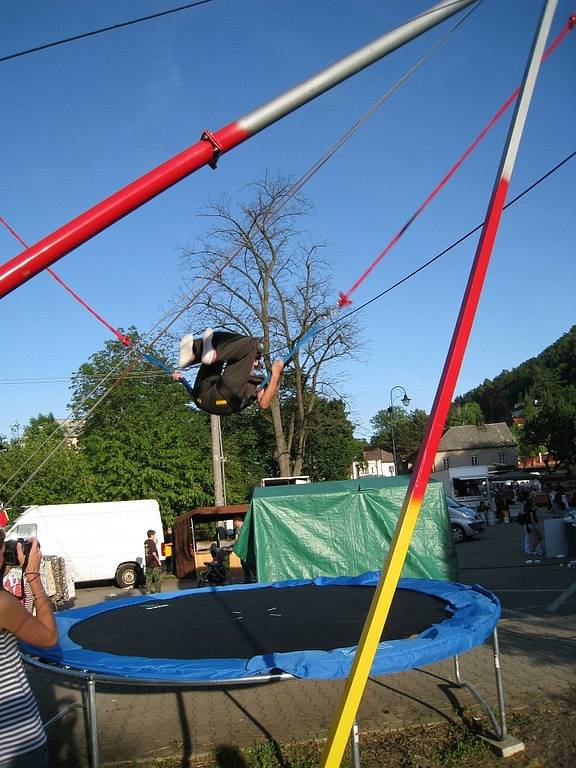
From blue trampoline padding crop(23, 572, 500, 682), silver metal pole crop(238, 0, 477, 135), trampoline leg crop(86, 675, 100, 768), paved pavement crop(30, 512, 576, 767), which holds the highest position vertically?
silver metal pole crop(238, 0, 477, 135)

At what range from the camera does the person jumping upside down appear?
14.4 ft

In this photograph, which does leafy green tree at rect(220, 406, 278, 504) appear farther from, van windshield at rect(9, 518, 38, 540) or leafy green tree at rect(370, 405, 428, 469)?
leafy green tree at rect(370, 405, 428, 469)

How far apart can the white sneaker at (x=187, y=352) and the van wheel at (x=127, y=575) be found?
1147cm

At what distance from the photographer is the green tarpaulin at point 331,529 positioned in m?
10.5

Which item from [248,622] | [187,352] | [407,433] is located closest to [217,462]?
[248,622]

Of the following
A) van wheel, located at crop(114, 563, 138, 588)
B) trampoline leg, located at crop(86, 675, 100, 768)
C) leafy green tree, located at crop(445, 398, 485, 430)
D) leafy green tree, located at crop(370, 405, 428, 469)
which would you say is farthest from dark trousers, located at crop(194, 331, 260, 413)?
leafy green tree, located at crop(445, 398, 485, 430)

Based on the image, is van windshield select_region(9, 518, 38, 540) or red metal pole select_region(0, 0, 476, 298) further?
van windshield select_region(9, 518, 38, 540)

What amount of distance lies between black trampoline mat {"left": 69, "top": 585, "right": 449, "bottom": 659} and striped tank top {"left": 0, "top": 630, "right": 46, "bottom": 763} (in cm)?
180

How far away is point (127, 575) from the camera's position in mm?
14836

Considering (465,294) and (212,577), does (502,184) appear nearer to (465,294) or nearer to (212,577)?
(465,294)

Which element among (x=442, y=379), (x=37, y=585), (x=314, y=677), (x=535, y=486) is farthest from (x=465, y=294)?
(x=535, y=486)

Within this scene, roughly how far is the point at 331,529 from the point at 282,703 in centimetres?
533

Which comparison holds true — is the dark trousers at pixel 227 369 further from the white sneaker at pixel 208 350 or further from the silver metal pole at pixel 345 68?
the silver metal pole at pixel 345 68

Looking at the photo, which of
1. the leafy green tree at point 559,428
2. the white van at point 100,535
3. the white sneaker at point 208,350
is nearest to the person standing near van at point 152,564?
the white van at point 100,535
